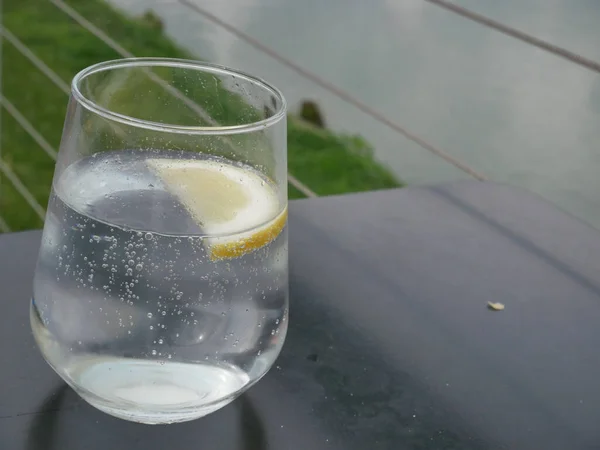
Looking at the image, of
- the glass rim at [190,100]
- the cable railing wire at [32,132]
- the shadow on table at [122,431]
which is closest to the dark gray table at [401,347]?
the shadow on table at [122,431]

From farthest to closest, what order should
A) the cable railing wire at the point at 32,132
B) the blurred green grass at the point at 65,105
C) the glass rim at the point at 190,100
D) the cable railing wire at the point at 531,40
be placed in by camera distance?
the blurred green grass at the point at 65,105 < the cable railing wire at the point at 32,132 < the cable railing wire at the point at 531,40 < the glass rim at the point at 190,100

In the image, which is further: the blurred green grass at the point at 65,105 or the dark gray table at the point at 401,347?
the blurred green grass at the point at 65,105

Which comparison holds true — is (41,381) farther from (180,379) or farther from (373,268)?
(373,268)

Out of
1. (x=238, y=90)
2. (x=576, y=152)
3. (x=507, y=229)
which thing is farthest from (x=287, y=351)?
(x=576, y=152)

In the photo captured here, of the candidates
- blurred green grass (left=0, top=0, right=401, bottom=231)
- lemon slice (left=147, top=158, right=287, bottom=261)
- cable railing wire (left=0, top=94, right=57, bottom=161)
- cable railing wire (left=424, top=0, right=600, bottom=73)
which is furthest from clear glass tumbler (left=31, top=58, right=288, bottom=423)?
blurred green grass (left=0, top=0, right=401, bottom=231)

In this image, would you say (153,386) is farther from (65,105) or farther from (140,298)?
(65,105)

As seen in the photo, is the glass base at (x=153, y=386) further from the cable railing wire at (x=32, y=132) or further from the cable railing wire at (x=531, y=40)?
the cable railing wire at (x=32, y=132)

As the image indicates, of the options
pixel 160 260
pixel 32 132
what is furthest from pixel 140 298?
pixel 32 132
